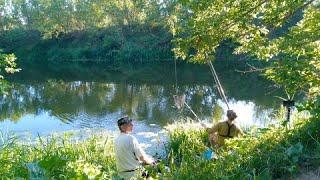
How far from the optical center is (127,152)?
5809 mm

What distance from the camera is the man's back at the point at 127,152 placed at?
5.80 metres

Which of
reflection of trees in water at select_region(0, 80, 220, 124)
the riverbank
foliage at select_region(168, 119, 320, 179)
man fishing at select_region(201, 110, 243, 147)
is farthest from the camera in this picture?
reflection of trees in water at select_region(0, 80, 220, 124)

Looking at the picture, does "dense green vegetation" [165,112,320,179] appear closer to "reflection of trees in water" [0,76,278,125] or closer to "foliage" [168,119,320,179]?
"foliage" [168,119,320,179]

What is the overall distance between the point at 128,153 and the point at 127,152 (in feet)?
0.07

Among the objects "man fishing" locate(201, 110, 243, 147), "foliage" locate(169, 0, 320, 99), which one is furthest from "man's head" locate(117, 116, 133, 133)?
"man fishing" locate(201, 110, 243, 147)

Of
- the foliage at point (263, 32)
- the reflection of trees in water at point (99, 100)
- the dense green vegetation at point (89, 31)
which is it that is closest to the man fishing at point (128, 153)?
the foliage at point (263, 32)

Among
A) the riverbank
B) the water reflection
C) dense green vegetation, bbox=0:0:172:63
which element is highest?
dense green vegetation, bbox=0:0:172:63

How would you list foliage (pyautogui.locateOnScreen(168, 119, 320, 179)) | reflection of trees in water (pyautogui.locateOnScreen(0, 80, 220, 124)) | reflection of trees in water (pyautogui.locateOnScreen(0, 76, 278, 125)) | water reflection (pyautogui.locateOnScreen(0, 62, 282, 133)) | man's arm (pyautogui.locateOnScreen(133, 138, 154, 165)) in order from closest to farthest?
foliage (pyautogui.locateOnScreen(168, 119, 320, 179)), man's arm (pyautogui.locateOnScreen(133, 138, 154, 165)), water reflection (pyautogui.locateOnScreen(0, 62, 282, 133)), reflection of trees in water (pyautogui.locateOnScreen(0, 76, 278, 125)), reflection of trees in water (pyautogui.locateOnScreen(0, 80, 220, 124))

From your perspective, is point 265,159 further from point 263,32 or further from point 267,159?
point 263,32

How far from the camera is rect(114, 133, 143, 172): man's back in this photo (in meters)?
5.80

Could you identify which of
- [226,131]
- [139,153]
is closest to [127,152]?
[139,153]

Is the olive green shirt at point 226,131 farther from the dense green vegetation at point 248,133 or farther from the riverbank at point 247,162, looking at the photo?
the riverbank at point 247,162

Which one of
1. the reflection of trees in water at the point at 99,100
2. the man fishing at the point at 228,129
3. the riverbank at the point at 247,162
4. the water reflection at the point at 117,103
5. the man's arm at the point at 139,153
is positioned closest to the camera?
the riverbank at the point at 247,162

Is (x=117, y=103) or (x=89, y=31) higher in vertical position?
(x=89, y=31)
